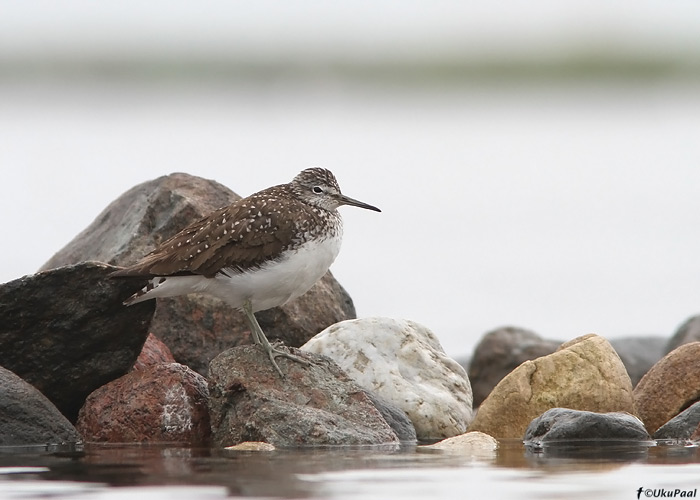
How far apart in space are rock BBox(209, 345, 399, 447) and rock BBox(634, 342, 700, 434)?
7.76 feet

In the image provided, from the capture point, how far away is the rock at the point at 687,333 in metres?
13.1

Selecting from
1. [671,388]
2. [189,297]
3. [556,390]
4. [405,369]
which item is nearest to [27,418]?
[189,297]

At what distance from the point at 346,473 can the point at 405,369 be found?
320cm

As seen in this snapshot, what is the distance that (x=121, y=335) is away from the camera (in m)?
10.1

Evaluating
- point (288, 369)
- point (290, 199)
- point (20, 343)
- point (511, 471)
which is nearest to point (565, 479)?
point (511, 471)

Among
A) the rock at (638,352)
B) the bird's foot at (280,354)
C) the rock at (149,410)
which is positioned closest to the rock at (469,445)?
the bird's foot at (280,354)

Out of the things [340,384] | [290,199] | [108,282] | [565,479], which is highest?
[290,199]

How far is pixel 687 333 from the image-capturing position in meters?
13.2

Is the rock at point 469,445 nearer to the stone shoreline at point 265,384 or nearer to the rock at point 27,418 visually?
the stone shoreline at point 265,384

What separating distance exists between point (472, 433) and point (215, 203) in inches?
143

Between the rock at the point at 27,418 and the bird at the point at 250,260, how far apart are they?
102cm

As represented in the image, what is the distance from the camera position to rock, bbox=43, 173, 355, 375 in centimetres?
1120

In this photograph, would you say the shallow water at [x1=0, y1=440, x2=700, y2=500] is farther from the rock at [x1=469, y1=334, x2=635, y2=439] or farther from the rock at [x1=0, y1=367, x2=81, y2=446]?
the rock at [x1=469, y1=334, x2=635, y2=439]

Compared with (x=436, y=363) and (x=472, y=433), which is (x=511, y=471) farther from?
(x=436, y=363)
